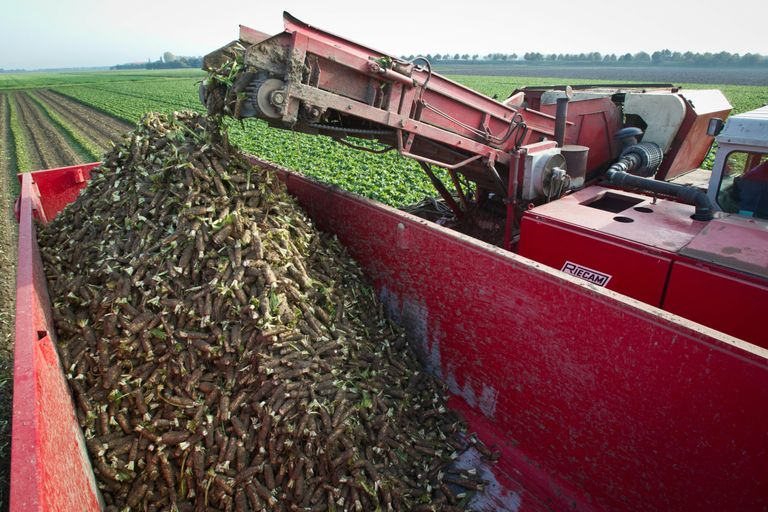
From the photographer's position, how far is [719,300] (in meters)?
2.84

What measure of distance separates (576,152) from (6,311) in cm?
737

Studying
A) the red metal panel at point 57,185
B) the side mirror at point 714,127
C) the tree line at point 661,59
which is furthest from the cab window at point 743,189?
the tree line at point 661,59

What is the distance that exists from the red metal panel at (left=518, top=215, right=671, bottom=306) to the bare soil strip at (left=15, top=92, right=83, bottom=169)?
53.7 ft

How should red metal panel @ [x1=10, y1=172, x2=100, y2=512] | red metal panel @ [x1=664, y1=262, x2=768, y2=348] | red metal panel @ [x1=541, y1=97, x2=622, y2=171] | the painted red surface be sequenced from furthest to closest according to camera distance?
1. red metal panel @ [x1=541, y1=97, x2=622, y2=171]
2. red metal panel @ [x1=664, y1=262, x2=768, y2=348]
3. the painted red surface
4. red metal panel @ [x1=10, y1=172, x2=100, y2=512]

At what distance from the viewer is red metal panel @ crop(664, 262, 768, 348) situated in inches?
106

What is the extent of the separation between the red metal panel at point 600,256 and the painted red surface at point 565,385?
0.72m

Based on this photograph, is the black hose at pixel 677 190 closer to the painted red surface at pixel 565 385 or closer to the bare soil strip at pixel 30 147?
the painted red surface at pixel 565 385

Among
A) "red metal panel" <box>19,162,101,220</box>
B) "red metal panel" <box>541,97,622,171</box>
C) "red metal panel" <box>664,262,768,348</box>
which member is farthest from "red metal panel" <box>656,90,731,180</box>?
"red metal panel" <box>19,162,101,220</box>

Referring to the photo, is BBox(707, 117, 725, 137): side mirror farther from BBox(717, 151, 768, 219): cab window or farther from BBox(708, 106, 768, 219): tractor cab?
BBox(717, 151, 768, 219): cab window

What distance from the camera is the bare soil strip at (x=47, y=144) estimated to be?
15.8m

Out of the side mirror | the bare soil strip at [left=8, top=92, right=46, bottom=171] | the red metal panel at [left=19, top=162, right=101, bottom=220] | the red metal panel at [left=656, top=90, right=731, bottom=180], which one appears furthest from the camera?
the bare soil strip at [left=8, top=92, right=46, bottom=171]

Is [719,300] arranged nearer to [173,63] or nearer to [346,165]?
[346,165]

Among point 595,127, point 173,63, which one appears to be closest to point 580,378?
point 595,127

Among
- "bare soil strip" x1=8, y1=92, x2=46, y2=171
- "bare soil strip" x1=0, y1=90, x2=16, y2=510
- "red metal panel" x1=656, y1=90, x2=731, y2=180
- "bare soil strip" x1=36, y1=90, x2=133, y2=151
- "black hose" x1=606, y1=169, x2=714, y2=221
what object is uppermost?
"red metal panel" x1=656, y1=90, x2=731, y2=180
